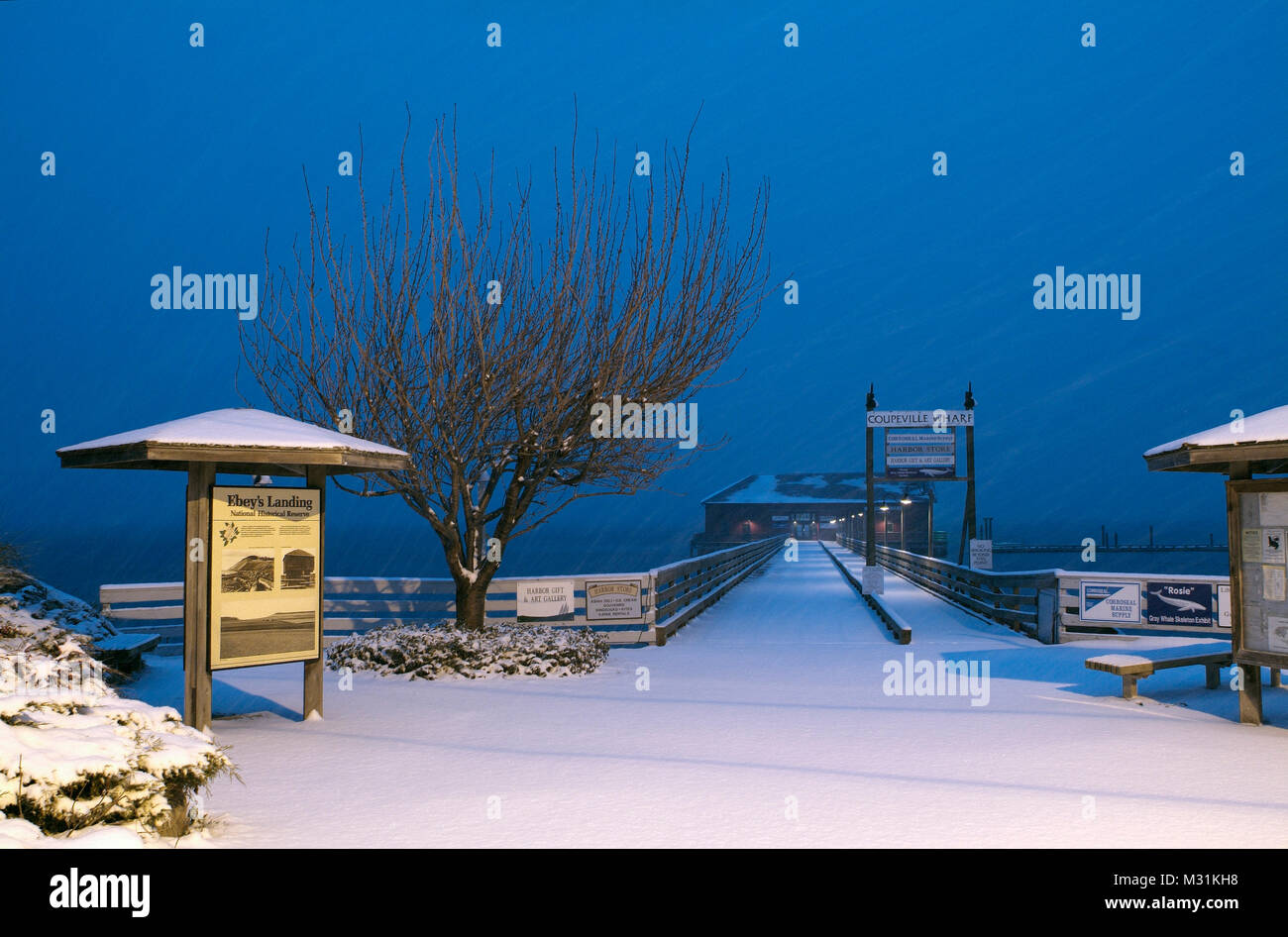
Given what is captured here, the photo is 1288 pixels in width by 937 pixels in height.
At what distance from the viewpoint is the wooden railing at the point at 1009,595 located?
1496cm

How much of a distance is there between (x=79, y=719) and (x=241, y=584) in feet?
10.5

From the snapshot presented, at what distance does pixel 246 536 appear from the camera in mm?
8297

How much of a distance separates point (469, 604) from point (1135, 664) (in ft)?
26.9

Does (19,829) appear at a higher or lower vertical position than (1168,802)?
higher

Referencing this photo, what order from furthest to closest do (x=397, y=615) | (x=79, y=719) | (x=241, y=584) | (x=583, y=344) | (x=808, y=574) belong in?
1. (x=808, y=574)
2. (x=397, y=615)
3. (x=583, y=344)
4. (x=241, y=584)
5. (x=79, y=719)

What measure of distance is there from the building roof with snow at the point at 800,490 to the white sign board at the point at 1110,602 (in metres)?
71.8

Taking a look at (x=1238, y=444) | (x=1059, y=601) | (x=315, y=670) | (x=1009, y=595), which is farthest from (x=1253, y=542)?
(x=315, y=670)

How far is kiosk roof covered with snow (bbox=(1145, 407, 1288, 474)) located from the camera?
812 centimetres

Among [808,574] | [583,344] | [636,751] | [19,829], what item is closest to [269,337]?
[583,344]

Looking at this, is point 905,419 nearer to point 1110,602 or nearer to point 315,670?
point 1110,602

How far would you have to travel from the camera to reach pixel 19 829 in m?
4.30

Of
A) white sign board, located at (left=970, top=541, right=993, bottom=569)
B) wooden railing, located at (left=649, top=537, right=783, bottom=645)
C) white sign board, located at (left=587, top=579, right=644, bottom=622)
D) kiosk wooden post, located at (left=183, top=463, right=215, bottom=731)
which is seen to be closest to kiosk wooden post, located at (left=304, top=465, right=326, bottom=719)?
kiosk wooden post, located at (left=183, top=463, right=215, bottom=731)

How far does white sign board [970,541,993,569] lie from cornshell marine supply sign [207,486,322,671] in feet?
58.5

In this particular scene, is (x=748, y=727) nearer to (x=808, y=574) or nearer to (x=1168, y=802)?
(x=1168, y=802)
